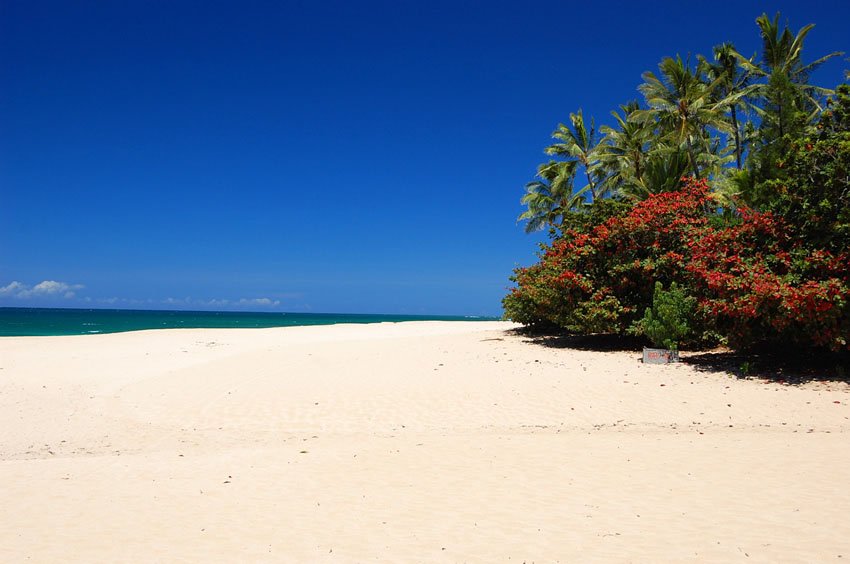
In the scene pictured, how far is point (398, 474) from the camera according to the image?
645cm

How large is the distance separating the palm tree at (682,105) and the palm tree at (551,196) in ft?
30.0

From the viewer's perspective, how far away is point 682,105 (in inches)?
1009

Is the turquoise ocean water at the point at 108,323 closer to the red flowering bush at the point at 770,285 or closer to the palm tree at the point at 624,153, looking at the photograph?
the palm tree at the point at 624,153

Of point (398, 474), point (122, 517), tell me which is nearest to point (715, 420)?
point (398, 474)

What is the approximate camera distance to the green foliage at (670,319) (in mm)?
14836

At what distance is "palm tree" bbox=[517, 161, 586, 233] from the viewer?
3612 cm

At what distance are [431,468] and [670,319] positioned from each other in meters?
11.0

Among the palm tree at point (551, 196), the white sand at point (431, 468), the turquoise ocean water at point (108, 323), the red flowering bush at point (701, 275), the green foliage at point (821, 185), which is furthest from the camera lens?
the turquoise ocean water at point (108, 323)

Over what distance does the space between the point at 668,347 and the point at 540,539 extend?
12.3 meters

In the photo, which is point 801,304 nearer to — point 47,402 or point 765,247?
point 765,247

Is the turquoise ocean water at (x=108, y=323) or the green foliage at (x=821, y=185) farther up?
the green foliage at (x=821, y=185)

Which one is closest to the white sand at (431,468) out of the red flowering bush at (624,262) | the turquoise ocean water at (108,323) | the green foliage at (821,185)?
the green foliage at (821,185)

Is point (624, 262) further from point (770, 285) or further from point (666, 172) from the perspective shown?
point (666, 172)

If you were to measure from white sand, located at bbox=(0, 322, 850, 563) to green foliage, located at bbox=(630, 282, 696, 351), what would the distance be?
1.55 m
